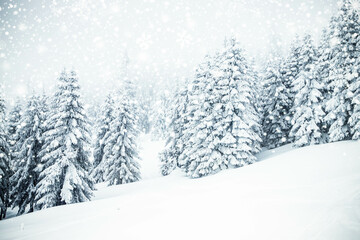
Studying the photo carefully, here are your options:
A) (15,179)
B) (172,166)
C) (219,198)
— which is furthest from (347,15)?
(15,179)

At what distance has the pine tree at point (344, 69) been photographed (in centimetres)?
1772

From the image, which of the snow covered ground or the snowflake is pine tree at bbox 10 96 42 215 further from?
the snowflake

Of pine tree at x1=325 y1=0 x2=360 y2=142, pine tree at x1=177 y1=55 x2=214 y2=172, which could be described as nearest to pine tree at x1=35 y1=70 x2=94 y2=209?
pine tree at x1=177 y1=55 x2=214 y2=172

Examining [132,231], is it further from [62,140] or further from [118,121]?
[118,121]

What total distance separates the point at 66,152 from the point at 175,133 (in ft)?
47.5

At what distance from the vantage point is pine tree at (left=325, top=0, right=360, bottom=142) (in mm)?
17719

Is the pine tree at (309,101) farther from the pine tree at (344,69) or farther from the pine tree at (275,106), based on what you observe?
the pine tree at (275,106)

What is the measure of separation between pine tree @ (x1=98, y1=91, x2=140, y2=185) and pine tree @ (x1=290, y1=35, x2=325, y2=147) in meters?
20.8

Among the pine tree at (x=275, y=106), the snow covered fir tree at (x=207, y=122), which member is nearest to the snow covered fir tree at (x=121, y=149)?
the snow covered fir tree at (x=207, y=122)

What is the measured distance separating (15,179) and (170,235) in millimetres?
21469

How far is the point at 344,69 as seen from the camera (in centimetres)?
1848

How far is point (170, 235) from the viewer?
21.4 ft

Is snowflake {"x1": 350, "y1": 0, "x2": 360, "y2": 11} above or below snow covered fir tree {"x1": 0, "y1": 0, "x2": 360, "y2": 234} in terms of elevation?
above

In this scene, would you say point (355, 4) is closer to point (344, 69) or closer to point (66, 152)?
point (344, 69)
